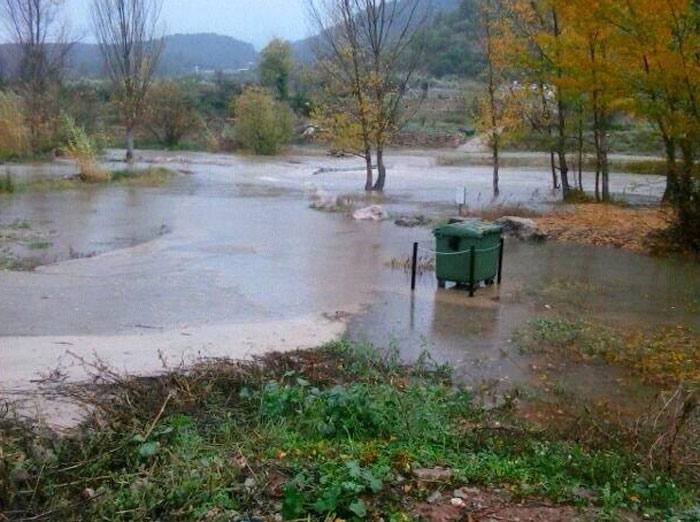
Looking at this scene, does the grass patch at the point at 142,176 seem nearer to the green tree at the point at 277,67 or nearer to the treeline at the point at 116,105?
the treeline at the point at 116,105

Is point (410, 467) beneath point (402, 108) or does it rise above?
beneath

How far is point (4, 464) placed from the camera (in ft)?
13.5

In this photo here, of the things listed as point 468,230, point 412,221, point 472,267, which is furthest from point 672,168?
point 472,267

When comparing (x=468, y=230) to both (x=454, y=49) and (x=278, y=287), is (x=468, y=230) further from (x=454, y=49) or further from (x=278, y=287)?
(x=454, y=49)

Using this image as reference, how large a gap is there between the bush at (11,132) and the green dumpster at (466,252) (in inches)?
1041

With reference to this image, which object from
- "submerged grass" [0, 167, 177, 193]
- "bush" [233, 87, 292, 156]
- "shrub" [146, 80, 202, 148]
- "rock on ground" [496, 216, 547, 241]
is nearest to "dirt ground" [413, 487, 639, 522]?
"rock on ground" [496, 216, 547, 241]

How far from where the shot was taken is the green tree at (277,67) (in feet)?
227

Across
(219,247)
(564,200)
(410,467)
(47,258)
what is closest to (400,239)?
(219,247)

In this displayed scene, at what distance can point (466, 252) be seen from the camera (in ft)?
38.0

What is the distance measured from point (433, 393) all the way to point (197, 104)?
202 ft

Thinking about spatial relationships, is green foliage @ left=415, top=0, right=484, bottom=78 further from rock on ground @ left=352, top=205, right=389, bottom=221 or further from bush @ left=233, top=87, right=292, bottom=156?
rock on ground @ left=352, top=205, right=389, bottom=221

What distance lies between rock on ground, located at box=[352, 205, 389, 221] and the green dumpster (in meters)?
7.77

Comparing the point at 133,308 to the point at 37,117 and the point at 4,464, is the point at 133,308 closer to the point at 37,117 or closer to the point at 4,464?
the point at 4,464

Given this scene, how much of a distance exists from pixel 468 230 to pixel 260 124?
35859mm
